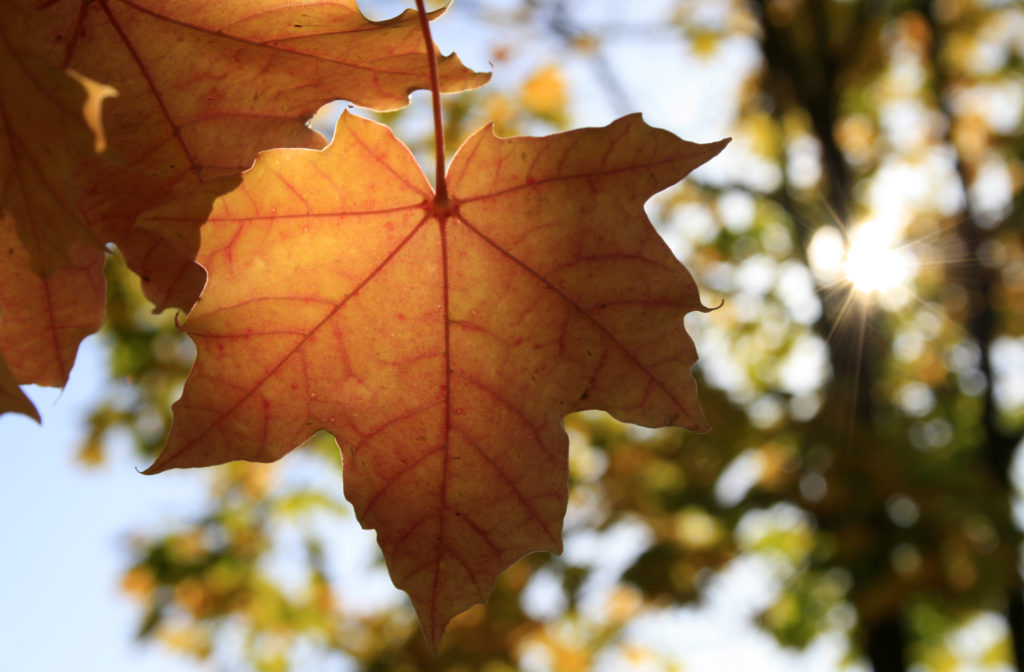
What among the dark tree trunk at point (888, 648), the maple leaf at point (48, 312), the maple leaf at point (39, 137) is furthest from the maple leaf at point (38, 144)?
the dark tree trunk at point (888, 648)

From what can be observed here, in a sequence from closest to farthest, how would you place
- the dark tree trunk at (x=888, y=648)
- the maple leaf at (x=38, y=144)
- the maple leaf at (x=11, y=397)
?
1. the maple leaf at (x=38, y=144)
2. the maple leaf at (x=11, y=397)
3. the dark tree trunk at (x=888, y=648)

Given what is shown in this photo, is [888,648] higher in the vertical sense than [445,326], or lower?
lower

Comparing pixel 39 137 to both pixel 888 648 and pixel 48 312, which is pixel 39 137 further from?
pixel 888 648

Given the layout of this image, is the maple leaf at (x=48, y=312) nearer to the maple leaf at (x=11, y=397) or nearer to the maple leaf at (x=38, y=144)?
the maple leaf at (x=38, y=144)

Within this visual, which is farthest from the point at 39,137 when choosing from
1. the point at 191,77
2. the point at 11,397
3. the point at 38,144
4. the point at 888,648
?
the point at 888,648

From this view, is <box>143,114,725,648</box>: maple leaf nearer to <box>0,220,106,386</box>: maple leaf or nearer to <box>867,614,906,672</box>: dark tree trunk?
<box>0,220,106,386</box>: maple leaf

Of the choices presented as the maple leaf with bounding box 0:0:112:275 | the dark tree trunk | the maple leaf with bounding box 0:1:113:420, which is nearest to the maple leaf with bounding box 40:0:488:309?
the maple leaf with bounding box 0:1:113:420
